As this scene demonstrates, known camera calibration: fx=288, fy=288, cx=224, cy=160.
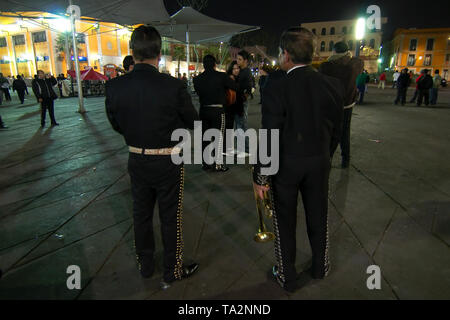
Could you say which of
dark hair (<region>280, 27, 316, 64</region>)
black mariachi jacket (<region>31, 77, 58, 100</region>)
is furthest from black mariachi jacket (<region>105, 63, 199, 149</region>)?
black mariachi jacket (<region>31, 77, 58, 100</region>)

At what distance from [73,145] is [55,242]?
14.7 feet

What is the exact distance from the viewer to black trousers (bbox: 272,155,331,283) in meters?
1.98

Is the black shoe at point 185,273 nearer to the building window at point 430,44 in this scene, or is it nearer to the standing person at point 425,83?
the standing person at point 425,83

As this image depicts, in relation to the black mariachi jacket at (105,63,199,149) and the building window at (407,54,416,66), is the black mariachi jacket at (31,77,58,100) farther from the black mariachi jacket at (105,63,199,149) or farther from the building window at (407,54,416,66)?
the building window at (407,54,416,66)

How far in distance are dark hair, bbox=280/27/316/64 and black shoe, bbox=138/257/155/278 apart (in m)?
1.88

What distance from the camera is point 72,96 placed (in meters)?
21.7

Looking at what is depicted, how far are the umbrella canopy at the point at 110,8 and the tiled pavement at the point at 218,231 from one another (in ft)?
14.9

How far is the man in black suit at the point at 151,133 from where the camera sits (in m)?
1.95

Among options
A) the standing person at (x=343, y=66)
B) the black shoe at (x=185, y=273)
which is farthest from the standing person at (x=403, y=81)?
the black shoe at (x=185, y=273)

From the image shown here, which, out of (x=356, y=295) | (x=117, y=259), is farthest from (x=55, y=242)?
(x=356, y=295)

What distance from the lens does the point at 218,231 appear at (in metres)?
3.07

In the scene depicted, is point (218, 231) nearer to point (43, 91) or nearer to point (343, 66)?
point (343, 66)
